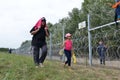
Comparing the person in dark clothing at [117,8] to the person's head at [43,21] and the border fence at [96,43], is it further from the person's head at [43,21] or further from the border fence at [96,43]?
the person's head at [43,21]

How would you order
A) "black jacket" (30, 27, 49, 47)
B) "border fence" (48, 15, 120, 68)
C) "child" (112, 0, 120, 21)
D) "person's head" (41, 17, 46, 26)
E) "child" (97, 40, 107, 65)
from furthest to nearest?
"child" (97, 40, 107, 65) < "border fence" (48, 15, 120, 68) < "child" (112, 0, 120, 21) < "black jacket" (30, 27, 49, 47) < "person's head" (41, 17, 46, 26)

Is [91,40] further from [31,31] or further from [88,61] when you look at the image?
[31,31]

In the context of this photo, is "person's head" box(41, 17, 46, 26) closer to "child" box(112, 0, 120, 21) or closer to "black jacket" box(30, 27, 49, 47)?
"black jacket" box(30, 27, 49, 47)

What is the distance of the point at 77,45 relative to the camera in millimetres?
18703

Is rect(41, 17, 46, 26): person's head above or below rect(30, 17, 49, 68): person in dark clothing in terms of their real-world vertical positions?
above

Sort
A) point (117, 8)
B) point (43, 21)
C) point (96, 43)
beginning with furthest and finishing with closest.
A: point (96, 43) → point (117, 8) → point (43, 21)

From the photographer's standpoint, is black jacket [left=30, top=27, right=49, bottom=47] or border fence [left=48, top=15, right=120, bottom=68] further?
border fence [left=48, top=15, right=120, bottom=68]

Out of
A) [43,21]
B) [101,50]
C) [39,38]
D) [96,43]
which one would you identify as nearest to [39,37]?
[39,38]

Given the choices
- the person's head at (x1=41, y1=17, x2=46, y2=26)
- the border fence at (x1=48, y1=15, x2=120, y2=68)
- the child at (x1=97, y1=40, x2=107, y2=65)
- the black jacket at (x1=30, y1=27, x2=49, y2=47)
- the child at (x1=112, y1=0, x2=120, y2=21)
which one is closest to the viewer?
the person's head at (x1=41, y1=17, x2=46, y2=26)

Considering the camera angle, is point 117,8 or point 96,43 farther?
point 96,43

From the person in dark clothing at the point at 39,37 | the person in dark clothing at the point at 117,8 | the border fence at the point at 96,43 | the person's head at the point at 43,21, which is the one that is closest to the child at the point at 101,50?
the border fence at the point at 96,43

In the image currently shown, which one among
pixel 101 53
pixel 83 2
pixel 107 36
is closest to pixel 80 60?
pixel 101 53

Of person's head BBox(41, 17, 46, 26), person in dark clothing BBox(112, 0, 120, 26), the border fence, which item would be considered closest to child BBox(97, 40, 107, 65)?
the border fence

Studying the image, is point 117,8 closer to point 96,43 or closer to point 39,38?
point 39,38
